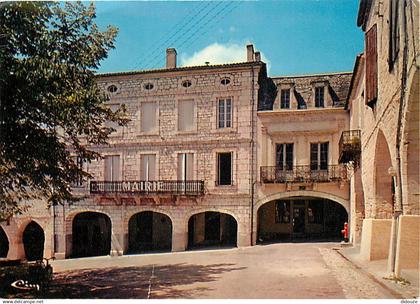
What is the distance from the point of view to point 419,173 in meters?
6.89

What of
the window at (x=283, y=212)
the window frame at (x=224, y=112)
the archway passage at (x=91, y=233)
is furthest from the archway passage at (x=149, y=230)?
the window frame at (x=224, y=112)

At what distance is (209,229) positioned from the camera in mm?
17703

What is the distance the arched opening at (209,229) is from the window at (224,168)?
2045 mm

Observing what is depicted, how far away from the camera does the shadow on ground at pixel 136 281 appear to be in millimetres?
7695

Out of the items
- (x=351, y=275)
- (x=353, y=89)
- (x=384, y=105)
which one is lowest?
(x=351, y=275)

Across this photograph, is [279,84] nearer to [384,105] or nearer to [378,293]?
[384,105]

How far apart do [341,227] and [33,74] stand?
1349cm

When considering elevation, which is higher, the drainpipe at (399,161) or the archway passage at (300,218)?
the drainpipe at (399,161)

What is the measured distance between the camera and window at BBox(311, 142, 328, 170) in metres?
15.4

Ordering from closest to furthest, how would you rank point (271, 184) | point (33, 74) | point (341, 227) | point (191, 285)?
1. point (33, 74)
2. point (191, 285)
3. point (271, 184)
4. point (341, 227)

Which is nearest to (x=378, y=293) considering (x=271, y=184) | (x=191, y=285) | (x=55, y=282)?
(x=191, y=285)

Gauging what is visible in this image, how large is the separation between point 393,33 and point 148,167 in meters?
10.8

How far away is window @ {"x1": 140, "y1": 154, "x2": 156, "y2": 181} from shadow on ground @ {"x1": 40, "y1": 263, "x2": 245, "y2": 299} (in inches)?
197

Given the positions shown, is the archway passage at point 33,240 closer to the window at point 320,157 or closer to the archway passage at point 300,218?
the archway passage at point 300,218
